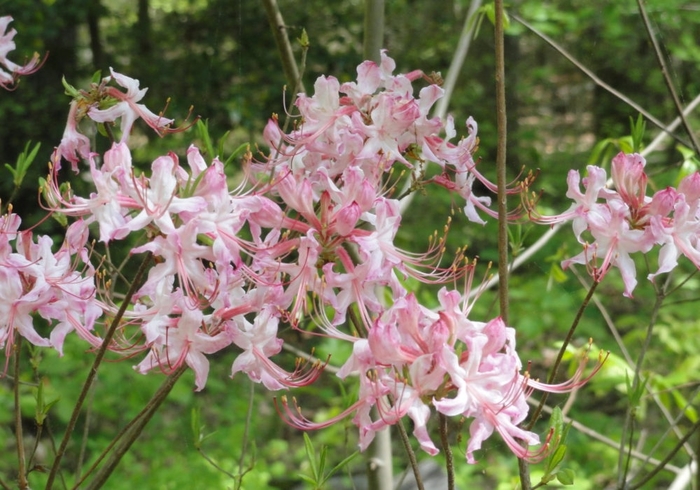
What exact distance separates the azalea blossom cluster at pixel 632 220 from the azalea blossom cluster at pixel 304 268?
0.11m

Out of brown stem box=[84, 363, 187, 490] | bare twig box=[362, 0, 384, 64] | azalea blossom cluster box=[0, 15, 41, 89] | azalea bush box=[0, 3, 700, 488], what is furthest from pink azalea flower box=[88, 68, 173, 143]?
bare twig box=[362, 0, 384, 64]

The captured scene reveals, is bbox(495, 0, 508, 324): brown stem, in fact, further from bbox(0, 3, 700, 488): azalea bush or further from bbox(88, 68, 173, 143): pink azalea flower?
bbox(88, 68, 173, 143): pink azalea flower

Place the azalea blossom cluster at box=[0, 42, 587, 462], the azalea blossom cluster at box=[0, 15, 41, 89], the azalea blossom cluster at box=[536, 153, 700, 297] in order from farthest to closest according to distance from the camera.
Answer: the azalea blossom cluster at box=[0, 15, 41, 89] → the azalea blossom cluster at box=[536, 153, 700, 297] → the azalea blossom cluster at box=[0, 42, 587, 462]

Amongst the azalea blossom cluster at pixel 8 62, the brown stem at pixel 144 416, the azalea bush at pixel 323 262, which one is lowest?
the brown stem at pixel 144 416

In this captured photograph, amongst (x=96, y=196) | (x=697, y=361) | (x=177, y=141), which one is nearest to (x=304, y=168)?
(x=96, y=196)

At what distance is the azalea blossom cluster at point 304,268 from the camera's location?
632mm

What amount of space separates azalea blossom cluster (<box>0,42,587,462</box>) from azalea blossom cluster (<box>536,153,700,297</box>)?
11 centimetres

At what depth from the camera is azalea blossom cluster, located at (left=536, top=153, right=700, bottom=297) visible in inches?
29.1

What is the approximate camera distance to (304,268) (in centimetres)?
69

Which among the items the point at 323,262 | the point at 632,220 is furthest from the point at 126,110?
the point at 632,220

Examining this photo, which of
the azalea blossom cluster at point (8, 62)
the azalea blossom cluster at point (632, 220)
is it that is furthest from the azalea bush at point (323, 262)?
the azalea blossom cluster at point (8, 62)

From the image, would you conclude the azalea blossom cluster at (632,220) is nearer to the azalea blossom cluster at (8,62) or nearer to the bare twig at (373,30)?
the bare twig at (373,30)

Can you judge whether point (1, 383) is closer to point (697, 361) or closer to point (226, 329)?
point (697, 361)

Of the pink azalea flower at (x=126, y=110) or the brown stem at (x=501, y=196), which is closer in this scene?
the brown stem at (x=501, y=196)
